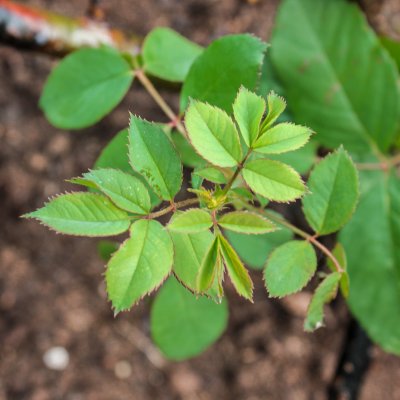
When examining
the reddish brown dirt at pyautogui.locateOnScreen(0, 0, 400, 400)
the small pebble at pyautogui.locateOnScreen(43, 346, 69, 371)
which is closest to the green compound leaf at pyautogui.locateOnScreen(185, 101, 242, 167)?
the reddish brown dirt at pyautogui.locateOnScreen(0, 0, 400, 400)

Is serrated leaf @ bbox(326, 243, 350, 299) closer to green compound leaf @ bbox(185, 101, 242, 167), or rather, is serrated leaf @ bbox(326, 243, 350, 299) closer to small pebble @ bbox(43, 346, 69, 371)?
green compound leaf @ bbox(185, 101, 242, 167)

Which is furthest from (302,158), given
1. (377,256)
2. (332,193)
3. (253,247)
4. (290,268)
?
(290,268)

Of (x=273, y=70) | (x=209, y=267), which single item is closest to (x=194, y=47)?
(x=273, y=70)

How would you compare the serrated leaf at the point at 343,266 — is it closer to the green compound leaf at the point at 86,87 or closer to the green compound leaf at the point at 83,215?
the green compound leaf at the point at 83,215

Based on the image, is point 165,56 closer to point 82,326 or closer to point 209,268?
point 209,268

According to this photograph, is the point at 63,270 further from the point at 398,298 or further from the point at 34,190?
the point at 398,298
